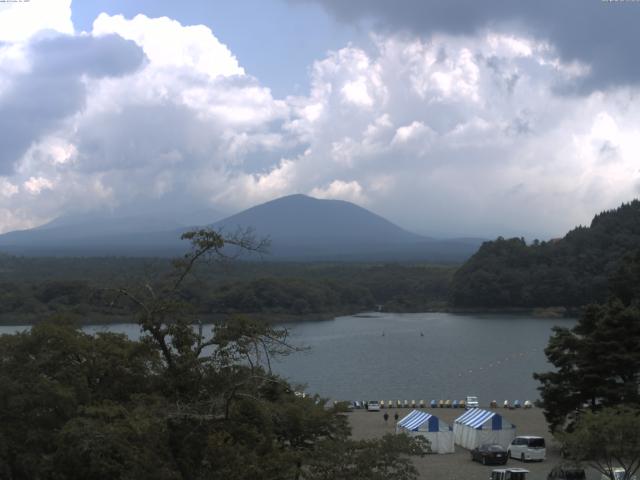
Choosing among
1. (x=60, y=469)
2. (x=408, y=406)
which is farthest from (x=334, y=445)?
(x=408, y=406)

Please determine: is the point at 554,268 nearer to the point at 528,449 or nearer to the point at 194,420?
the point at 528,449

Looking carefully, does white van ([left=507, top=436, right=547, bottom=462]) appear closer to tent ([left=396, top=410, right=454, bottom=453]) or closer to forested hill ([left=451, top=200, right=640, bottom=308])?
tent ([left=396, top=410, right=454, bottom=453])

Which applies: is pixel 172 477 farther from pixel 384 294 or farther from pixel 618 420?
pixel 384 294

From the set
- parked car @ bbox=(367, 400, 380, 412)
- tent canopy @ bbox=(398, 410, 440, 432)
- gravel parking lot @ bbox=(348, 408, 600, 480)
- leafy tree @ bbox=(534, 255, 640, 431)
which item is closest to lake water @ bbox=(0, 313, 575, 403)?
parked car @ bbox=(367, 400, 380, 412)

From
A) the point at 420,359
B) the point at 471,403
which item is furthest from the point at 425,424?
the point at 420,359

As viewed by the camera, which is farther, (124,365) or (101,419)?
(124,365)
